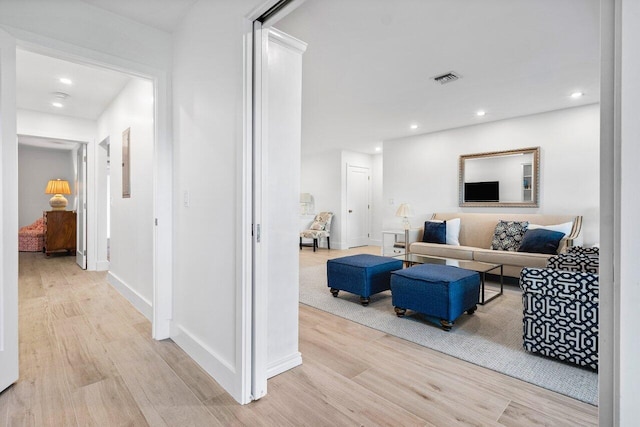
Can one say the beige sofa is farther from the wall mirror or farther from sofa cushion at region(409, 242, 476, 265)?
the wall mirror

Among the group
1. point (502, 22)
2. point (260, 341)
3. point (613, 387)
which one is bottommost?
point (260, 341)

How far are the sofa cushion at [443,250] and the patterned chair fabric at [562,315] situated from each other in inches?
91.9

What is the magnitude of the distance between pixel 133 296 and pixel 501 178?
526 centimetres

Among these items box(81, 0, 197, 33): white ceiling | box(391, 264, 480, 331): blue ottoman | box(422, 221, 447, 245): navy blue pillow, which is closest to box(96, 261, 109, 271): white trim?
box(81, 0, 197, 33): white ceiling

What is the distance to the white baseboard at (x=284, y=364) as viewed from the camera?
193 centimetres

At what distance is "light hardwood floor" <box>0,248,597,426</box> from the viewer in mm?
1551

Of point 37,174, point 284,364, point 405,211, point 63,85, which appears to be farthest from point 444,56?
point 37,174

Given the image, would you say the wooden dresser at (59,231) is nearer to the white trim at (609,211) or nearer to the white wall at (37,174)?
the white wall at (37,174)

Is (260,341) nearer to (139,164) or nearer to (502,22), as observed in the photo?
(139,164)

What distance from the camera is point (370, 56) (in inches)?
113

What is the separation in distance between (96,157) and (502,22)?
5.39 metres

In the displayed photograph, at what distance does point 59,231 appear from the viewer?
5973 millimetres

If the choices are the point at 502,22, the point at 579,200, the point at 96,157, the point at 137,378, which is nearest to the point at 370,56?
the point at 502,22

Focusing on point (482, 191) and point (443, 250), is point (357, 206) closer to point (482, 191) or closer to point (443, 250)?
point (482, 191)
